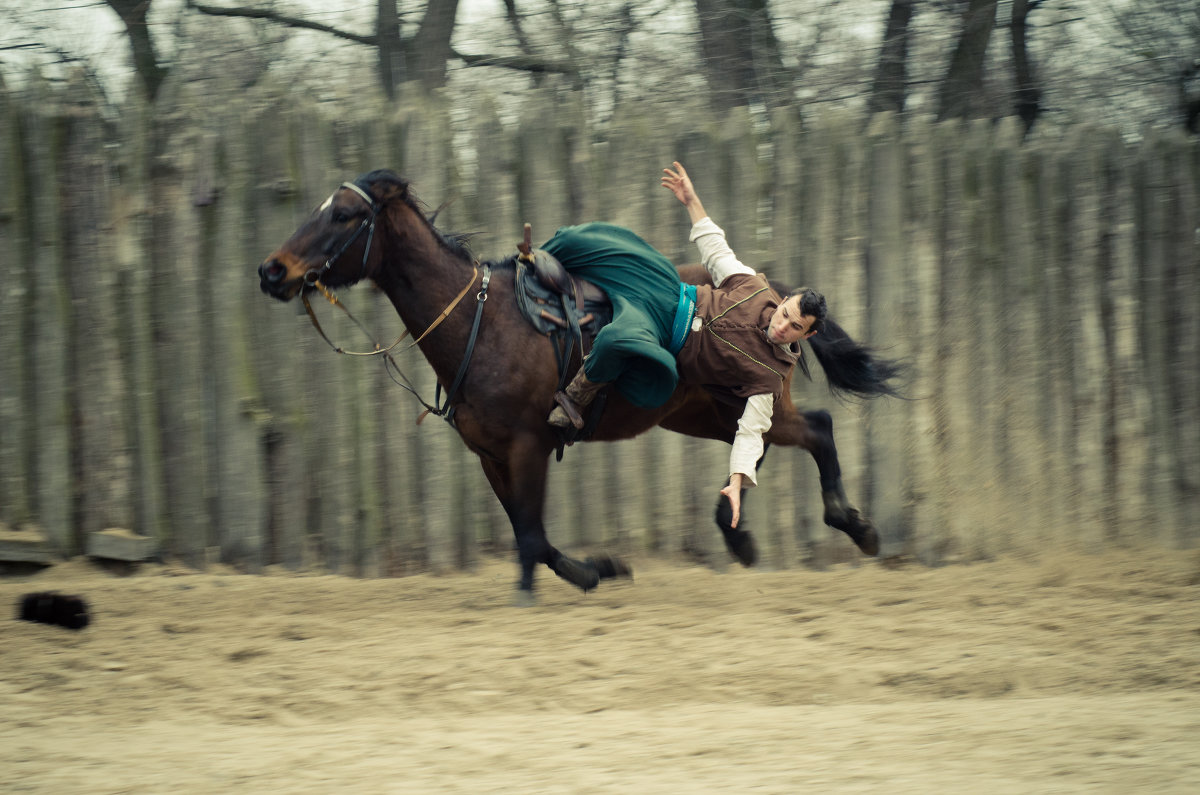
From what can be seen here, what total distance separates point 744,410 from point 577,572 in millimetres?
1105

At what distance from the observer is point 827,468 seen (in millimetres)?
4883

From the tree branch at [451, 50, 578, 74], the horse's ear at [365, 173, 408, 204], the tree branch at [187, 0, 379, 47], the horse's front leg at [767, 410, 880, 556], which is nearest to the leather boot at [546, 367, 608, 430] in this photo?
the horse's front leg at [767, 410, 880, 556]

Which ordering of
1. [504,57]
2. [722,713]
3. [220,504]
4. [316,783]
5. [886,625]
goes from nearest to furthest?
[316,783] → [722,713] → [886,625] → [220,504] → [504,57]

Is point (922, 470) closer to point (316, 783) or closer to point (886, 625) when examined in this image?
point (886, 625)

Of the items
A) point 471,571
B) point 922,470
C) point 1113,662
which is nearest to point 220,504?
point 471,571

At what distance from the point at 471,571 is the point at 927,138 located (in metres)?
3.69

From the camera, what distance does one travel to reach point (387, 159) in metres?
5.64

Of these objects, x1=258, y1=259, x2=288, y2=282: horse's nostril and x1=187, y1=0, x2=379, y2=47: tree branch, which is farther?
x1=187, y1=0, x2=379, y2=47: tree branch

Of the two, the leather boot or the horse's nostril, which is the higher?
the horse's nostril

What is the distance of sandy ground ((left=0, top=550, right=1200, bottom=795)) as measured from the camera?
2787mm

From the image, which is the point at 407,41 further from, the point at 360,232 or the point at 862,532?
the point at 862,532

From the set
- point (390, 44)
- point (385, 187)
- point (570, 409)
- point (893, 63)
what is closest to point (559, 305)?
point (570, 409)

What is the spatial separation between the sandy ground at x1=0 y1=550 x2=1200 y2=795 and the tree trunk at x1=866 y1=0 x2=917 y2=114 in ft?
13.8

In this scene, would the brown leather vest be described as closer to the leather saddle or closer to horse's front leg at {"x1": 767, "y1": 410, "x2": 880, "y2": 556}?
horse's front leg at {"x1": 767, "y1": 410, "x2": 880, "y2": 556}
